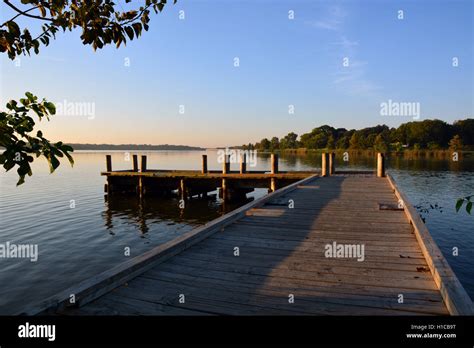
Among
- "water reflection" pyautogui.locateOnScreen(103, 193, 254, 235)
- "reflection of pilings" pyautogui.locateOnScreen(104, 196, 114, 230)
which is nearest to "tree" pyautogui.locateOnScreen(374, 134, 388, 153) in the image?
"water reflection" pyautogui.locateOnScreen(103, 193, 254, 235)

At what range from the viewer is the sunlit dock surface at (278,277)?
316 cm

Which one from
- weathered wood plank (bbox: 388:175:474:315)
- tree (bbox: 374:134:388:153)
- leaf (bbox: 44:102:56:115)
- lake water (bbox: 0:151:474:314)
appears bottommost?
lake water (bbox: 0:151:474:314)

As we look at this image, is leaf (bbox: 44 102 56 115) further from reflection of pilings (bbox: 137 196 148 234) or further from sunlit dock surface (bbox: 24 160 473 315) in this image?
reflection of pilings (bbox: 137 196 148 234)

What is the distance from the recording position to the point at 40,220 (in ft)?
56.2

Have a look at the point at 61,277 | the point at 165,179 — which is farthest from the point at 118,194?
the point at 61,277

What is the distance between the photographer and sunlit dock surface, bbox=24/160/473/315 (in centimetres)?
316

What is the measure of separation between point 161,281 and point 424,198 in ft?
77.1

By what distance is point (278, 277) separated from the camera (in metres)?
3.99

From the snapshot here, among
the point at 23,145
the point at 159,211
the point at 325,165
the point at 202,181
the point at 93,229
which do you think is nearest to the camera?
the point at 23,145

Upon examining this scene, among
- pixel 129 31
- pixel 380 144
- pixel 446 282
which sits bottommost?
pixel 446 282

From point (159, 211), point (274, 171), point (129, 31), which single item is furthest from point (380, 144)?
point (129, 31)

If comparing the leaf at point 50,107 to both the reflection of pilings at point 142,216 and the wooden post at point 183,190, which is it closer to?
the reflection of pilings at point 142,216

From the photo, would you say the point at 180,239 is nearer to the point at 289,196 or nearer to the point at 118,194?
the point at 289,196

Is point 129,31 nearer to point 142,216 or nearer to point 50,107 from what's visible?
point 50,107
